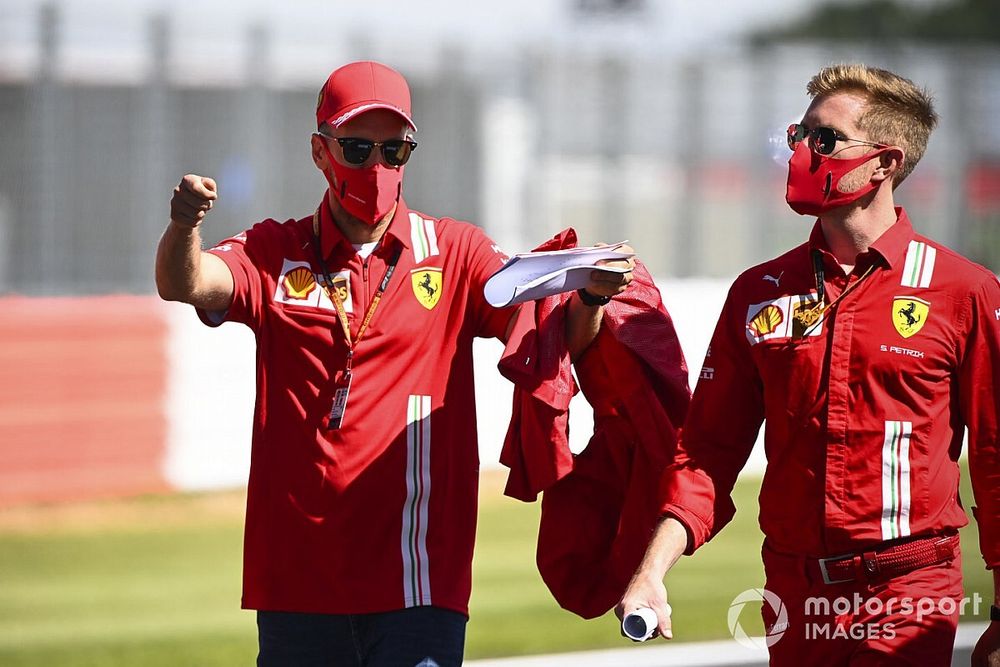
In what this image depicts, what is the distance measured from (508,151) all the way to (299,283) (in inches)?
436

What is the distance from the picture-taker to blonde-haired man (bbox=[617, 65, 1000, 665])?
12.1 ft

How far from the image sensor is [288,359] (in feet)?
13.5

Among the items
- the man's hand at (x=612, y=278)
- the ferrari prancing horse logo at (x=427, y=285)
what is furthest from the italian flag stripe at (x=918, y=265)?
the ferrari prancing horse logo at (x=427, y=285)

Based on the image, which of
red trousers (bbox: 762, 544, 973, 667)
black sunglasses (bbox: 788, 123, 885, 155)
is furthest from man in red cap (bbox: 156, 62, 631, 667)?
red trousers (bbox: 762, 544, 973, 667)

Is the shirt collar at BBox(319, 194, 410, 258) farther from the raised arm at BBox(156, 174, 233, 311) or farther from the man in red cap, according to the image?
the raised arm at BBox(156, 174, 233, 311)

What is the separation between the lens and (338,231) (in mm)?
4242

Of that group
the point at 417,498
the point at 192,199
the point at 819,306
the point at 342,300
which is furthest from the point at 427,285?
the point at 819,306

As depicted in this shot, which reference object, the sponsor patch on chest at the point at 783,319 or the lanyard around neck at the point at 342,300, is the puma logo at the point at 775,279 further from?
the lanyard around neck at the point at 342,300

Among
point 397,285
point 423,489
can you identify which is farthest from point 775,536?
point 397,285

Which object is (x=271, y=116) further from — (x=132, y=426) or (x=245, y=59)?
(x=132, y=426)

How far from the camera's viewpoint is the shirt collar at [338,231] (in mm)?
4238

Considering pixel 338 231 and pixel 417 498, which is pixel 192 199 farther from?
pixel 417 498

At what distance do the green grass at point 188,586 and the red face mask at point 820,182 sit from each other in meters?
4.04

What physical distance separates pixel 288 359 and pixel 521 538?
7301 millimetres
